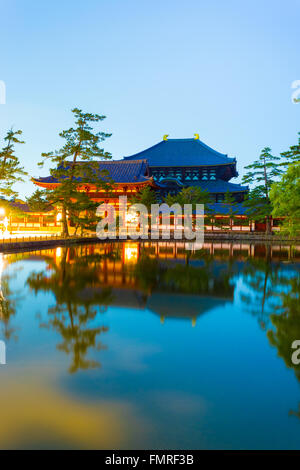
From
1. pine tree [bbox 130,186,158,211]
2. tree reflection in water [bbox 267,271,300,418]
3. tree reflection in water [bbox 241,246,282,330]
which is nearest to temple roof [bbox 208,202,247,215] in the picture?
pine tree [bbox 130,186,158,211]

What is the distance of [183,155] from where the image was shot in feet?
156

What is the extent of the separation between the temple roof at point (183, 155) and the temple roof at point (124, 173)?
893 cm

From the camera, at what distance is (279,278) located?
11.9m

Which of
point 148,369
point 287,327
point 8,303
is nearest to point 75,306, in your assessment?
point 8,303

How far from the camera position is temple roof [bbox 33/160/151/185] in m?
34.1

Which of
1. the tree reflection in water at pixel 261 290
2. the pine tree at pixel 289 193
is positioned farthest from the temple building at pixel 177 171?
the tree reflection in water at pixel 261 290

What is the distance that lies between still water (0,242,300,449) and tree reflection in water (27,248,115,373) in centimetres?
3

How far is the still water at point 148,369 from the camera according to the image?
307cm

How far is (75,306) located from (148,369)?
11.8ft

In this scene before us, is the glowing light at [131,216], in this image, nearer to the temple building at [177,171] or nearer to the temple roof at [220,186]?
the temple building at [177,171]

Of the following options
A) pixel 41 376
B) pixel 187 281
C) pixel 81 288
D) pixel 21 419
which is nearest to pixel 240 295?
pixel 187 281

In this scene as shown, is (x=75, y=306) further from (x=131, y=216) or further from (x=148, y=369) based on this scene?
(x=131, y=216)

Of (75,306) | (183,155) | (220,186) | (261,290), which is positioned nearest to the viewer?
(75,306)
